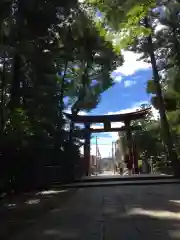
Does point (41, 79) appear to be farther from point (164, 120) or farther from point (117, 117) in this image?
point (117, 117)

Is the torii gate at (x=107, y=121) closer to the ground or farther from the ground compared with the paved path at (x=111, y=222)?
farther from the ground

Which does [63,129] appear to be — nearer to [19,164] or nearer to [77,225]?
[19,164]

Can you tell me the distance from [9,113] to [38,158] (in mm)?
3587

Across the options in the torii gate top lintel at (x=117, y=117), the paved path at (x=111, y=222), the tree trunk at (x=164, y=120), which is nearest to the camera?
the paved path at (x=111, y=222)

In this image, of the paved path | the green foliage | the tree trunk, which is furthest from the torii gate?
the paved path

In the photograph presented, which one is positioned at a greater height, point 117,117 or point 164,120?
point 117,117

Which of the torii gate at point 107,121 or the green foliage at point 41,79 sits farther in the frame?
the torii gate at point 107,121

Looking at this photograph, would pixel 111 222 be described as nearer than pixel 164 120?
Yes

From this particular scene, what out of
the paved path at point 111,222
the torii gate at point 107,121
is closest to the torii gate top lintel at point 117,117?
the torii gate at point 107,121

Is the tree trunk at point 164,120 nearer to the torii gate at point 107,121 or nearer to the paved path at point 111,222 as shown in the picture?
the torii gate at point 107,121

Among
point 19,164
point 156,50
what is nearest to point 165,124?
point 156,50

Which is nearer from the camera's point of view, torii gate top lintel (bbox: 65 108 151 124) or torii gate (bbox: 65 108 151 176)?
torii gate (bbox: 65 108 151 176)

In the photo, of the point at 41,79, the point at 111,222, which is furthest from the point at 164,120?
the point at 111,222

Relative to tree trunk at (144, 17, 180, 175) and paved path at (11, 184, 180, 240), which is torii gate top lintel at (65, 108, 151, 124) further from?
paved path at (11, 184, 180, 240)
